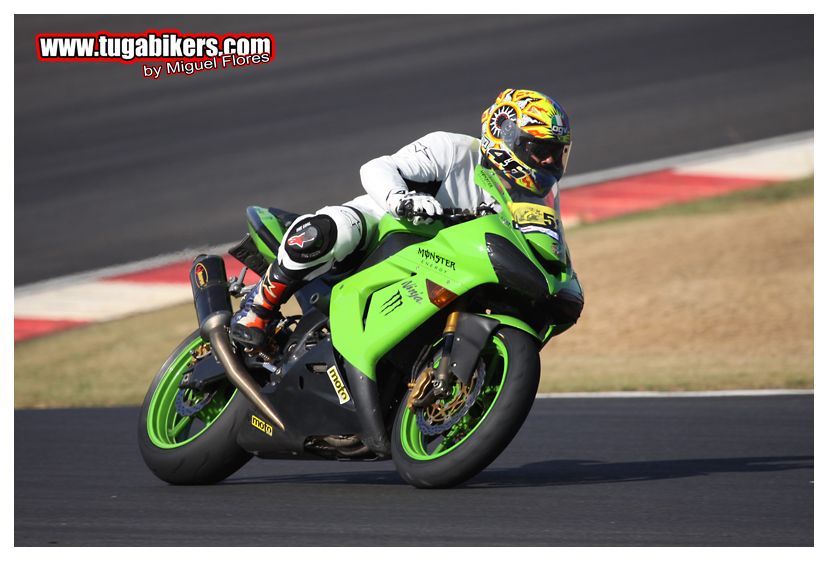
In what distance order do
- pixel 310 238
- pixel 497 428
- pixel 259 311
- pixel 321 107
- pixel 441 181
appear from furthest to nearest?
pixel 321 107, pixel 259 311, pixel 441 181, pixel 310 238, pixel 497 428

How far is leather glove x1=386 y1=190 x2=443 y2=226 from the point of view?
5.16 meters

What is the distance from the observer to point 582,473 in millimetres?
6016

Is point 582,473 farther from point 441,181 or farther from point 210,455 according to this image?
point 210,455

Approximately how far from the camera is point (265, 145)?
15789 millimetres

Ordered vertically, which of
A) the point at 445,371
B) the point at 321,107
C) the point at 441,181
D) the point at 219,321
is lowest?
the point at 445,371

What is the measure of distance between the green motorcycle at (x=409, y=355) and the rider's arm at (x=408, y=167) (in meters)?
0.19

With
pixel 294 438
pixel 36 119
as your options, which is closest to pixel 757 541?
pixel 294 438

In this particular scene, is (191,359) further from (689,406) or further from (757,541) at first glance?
(689,406)

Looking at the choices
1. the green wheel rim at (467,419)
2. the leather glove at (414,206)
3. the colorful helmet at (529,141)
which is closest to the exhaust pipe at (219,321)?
the green wheel rim at (467,419)

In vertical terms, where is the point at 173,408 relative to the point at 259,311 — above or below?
below

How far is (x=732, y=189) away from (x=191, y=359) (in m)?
8.53

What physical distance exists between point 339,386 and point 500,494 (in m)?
0.76

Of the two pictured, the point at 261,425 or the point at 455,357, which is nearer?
the point at 455,357

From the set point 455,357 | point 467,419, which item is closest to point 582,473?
point 467,419
